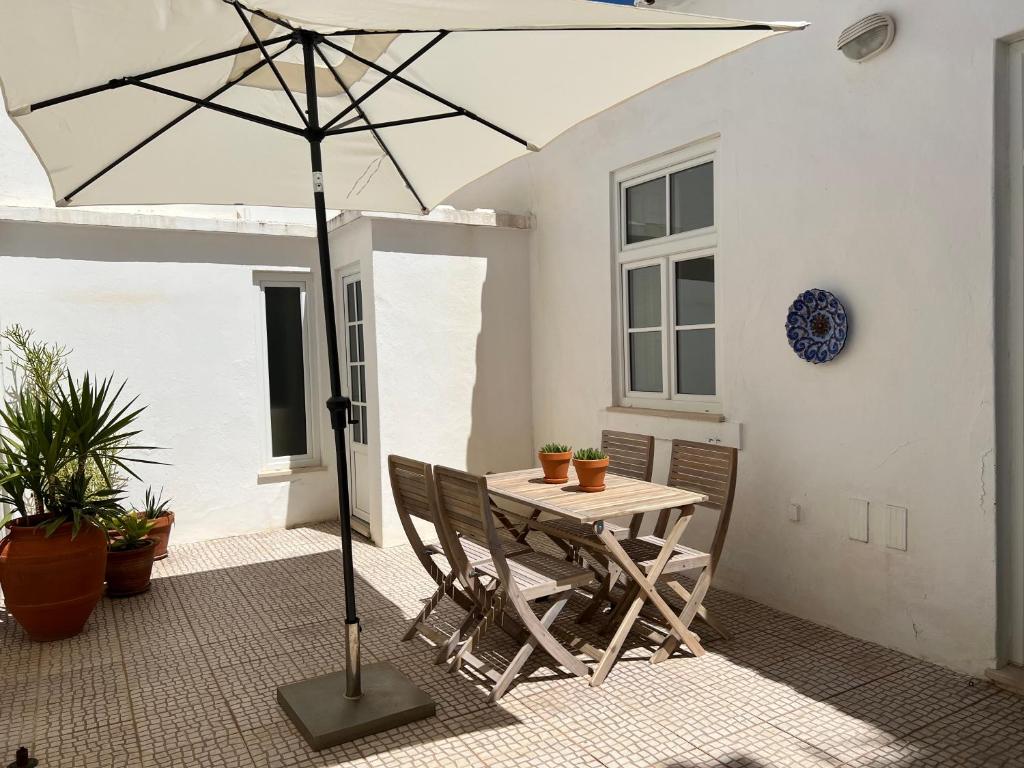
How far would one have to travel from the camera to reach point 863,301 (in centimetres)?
402

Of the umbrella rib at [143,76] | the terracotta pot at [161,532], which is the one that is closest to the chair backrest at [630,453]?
the umbrella rib at [143,76]

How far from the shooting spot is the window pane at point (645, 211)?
215 inches

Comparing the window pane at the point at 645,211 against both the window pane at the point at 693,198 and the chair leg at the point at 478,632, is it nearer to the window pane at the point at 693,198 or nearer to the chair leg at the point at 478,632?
the window pane at the point at 693,198

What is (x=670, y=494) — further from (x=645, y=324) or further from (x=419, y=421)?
(x=419, y=421)

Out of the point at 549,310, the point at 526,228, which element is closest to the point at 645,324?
the point at 549,310

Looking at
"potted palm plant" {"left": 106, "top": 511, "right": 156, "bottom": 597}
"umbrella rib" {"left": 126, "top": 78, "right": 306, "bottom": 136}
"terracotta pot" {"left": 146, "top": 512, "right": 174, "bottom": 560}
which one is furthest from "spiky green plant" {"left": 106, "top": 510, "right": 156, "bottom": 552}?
"umbrella rib" {"left": 126, "top": 78, "right": 306, "bottom": 136}

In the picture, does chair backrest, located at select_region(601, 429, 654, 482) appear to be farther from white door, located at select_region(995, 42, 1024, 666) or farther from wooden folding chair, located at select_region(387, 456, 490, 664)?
white door, located at select_region(995, 42, 1024, 666)

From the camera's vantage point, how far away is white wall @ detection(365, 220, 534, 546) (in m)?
6.26

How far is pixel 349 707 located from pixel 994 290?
3335mm

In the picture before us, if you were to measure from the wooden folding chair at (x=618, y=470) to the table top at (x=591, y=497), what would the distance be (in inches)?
9.5

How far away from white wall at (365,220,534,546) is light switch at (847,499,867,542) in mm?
3318

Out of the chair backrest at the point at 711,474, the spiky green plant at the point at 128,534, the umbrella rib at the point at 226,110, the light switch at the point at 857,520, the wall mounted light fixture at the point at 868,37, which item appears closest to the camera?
the umbrella rib at the point at 226,110

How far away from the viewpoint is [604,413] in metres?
5.95

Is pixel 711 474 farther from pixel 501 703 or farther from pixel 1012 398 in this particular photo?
pixel 501 703
